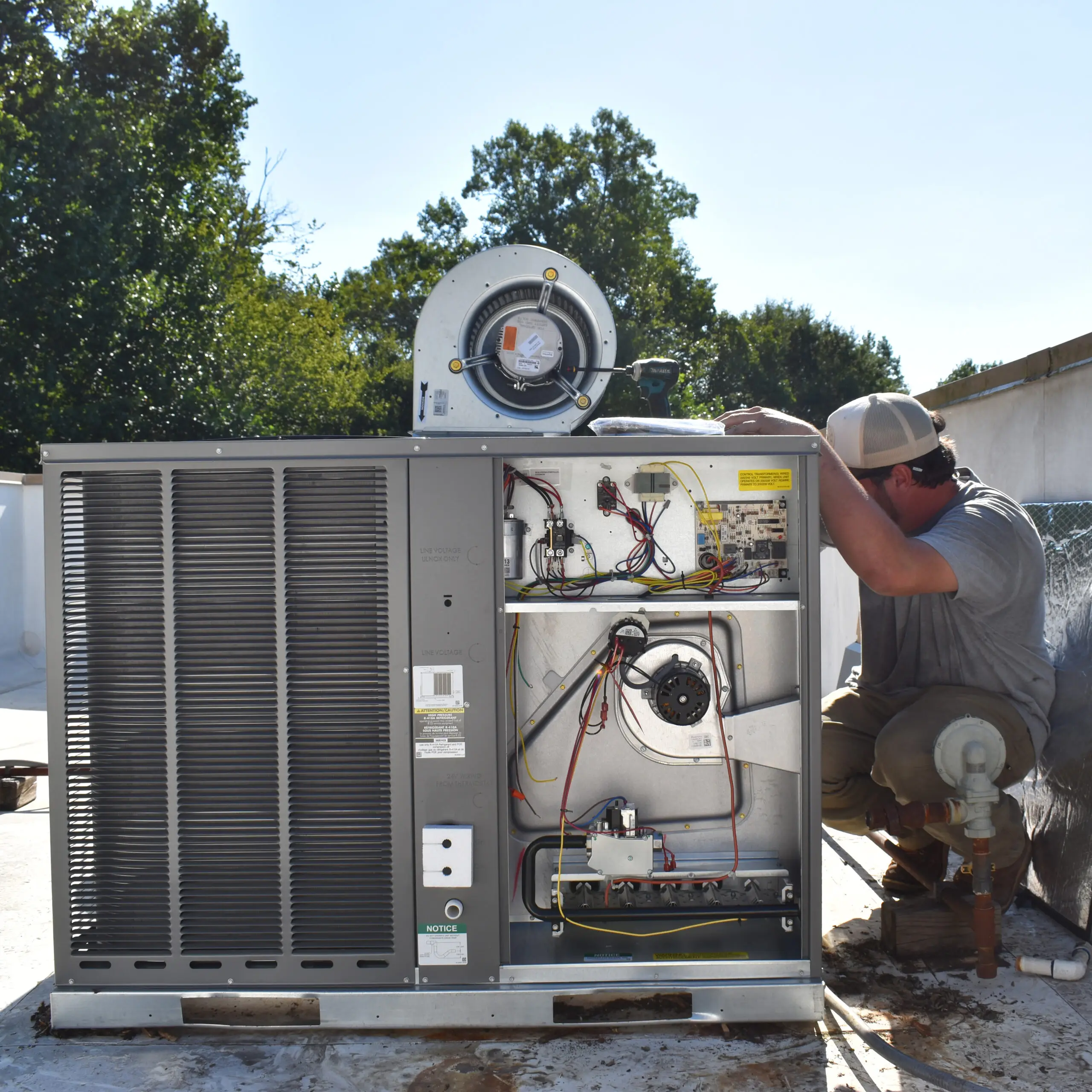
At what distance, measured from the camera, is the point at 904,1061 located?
7.54 ft

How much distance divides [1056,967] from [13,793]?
14.0ft

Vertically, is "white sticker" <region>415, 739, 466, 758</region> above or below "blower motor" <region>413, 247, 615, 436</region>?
A: below

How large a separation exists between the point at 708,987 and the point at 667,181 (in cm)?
3140

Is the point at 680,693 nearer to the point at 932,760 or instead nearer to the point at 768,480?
the point at 768,480

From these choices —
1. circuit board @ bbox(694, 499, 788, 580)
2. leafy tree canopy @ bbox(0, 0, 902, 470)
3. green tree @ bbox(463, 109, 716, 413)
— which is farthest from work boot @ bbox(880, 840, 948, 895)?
green tree @ bbox(463, 109, 716, 413)

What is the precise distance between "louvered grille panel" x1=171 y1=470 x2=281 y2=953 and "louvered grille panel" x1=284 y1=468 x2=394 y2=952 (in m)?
0.06

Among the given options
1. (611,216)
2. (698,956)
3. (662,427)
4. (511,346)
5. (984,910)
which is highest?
(611,216)

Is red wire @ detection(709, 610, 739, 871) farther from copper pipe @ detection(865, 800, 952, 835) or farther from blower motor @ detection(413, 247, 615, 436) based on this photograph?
blower motor @ detection(413, 247, 615, 436)

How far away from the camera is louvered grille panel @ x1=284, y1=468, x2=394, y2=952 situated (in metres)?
2.53

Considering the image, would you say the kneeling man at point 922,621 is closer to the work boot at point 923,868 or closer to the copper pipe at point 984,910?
the work boot at point 923,868

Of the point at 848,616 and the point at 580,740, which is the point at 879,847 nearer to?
the point at 580,740

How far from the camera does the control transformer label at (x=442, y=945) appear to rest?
252 cm

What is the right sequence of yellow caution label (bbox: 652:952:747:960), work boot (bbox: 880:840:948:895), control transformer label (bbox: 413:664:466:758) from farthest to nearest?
work boot (bbox: 880:840:948:895)
yellow caution label (bbox: 652:952:747:960)
control transformer label (bbox: 413:664:466:758)

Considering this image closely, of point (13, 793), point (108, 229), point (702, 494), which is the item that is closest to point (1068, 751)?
point (702, 494)
